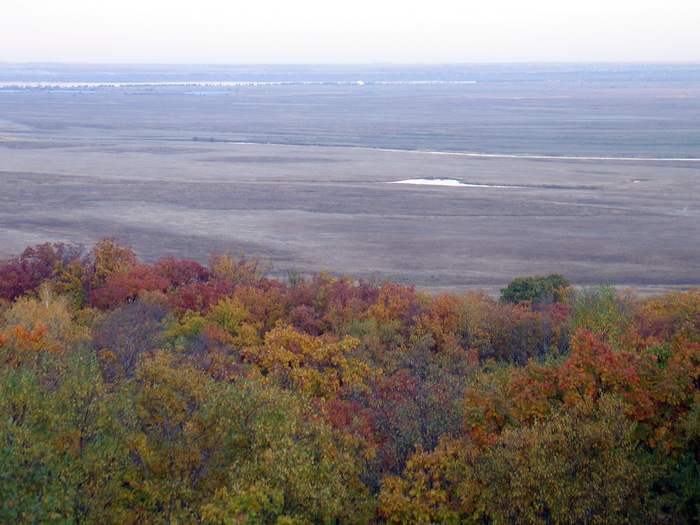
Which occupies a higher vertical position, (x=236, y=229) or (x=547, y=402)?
(x=547, y=402)

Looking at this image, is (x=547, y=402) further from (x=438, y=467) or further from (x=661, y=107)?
(x=661, y=107)

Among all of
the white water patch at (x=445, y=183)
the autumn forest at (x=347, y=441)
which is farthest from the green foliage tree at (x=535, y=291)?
the white water patch at (x=445, y=183)

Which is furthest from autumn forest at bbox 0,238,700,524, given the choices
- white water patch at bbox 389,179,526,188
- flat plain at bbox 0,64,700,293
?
white water patch at bbox 389,179,526,188

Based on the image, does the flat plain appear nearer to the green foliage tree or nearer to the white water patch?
the white water patch

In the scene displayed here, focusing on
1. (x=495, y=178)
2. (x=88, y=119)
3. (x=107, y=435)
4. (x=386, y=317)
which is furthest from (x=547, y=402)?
(x=88, y=119)

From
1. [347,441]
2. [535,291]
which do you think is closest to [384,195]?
[535,291]

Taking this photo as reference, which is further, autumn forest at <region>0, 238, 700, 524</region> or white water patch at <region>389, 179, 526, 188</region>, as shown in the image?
white water patch at <region>389, 179, 526, 188</region>

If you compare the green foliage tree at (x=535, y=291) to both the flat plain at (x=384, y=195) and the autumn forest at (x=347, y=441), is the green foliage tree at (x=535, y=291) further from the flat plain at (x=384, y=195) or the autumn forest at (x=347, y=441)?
the autumn forest at (x=347, y=441)

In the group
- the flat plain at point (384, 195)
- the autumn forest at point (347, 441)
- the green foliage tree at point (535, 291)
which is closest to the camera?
the autumn forest at point (347, 441)
